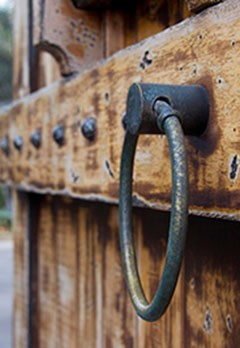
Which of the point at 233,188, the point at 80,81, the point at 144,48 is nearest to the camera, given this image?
the point at 233,188

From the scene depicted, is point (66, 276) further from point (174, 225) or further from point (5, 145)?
point (174, 225)

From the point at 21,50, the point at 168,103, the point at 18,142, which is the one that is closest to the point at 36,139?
the point at 18,142

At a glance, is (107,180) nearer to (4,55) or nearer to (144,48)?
(144,48)

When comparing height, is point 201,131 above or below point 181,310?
above

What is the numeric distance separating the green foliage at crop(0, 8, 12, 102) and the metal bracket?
1002 cm

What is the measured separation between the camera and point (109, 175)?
548 millimetres

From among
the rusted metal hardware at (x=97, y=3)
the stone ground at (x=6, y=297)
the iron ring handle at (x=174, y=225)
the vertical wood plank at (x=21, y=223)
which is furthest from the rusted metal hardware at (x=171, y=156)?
the stone ground at (x=6, y=297)

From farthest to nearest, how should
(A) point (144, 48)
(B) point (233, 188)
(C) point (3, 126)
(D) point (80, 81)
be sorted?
1. (C) point (3, 126)
2. (D) point (80, 81)
3. (A) point (144, 48)
4. (B) point (233, 188)

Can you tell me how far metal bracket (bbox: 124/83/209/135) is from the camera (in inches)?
14.6

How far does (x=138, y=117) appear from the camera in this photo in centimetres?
37

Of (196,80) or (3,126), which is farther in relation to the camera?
(3,126)

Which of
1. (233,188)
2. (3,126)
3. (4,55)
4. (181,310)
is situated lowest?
(181,310)

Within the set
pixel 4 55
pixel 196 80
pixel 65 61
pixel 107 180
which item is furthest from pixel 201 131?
pixel 4 55

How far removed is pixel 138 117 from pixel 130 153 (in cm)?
4
